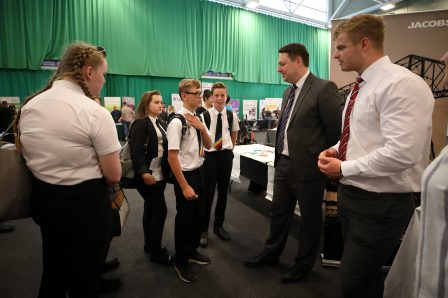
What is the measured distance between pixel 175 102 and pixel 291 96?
29.4ft

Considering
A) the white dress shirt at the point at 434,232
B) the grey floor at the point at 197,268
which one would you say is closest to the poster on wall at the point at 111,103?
the grey floor at the point at 197,268

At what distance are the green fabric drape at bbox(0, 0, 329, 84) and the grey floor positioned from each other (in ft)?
23.0

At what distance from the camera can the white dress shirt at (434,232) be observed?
2.00 feet

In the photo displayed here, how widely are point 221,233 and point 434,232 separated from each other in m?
2.42

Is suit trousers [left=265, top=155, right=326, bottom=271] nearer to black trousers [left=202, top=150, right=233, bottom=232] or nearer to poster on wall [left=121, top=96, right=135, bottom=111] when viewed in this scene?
black trousers [left=202, top=150, right=233, bottom=232]

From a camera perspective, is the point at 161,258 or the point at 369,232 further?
the point at 161,258

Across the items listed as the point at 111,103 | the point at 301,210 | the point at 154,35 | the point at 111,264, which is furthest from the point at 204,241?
the point at 154,35

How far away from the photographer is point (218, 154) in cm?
274

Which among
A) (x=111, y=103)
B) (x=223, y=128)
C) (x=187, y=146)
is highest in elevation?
(x=111, y=103)

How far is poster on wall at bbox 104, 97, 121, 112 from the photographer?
9.25 metres

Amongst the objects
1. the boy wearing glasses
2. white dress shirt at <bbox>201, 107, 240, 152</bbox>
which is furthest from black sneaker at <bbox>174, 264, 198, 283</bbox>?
white dress shirt at <bbox>201, 107, 240, 152</bbox>

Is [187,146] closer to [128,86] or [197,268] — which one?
[197,268]

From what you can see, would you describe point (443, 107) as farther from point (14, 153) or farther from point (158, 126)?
point (14, 153)

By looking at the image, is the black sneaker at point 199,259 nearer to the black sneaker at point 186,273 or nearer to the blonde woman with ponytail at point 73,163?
the black sneaker at point 186,273
